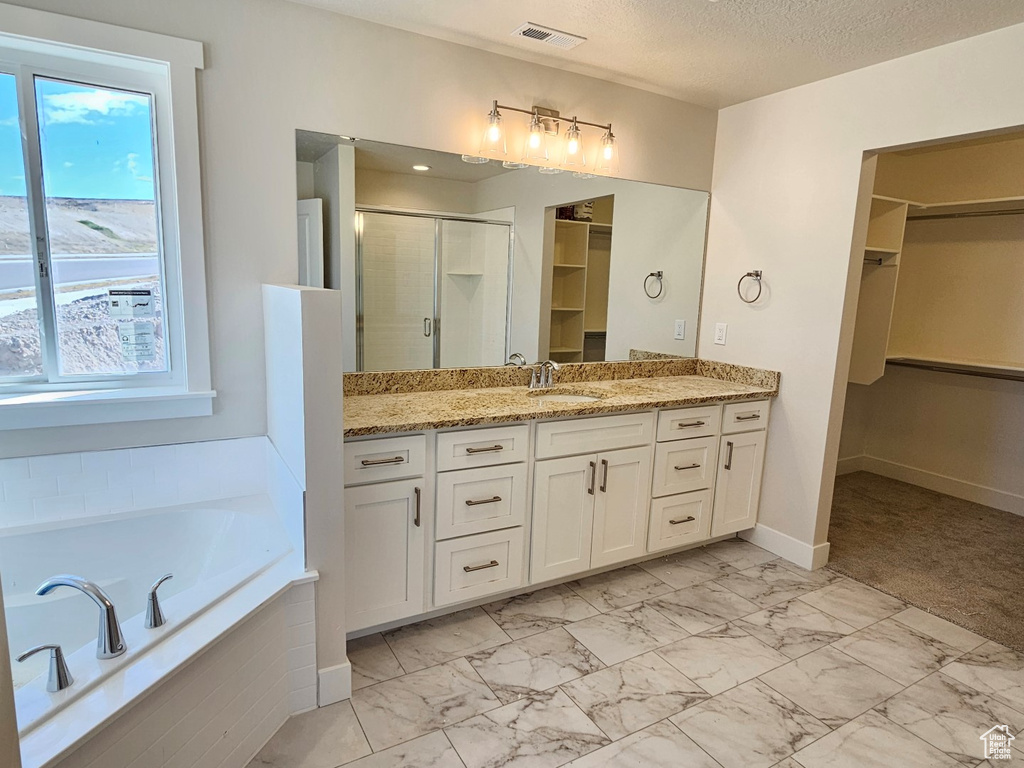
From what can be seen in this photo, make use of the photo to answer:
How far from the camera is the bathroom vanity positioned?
2.12 meters

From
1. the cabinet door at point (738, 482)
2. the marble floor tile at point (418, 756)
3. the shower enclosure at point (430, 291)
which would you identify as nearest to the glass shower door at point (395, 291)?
the shower enclosure at point (430, 291)

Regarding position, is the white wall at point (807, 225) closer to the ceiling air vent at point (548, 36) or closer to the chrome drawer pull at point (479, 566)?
the ceiling air vent at point (548, 36)

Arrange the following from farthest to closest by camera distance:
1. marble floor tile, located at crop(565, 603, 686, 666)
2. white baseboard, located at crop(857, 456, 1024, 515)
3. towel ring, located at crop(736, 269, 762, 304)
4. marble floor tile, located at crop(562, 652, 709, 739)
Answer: white baseboard, located at crop(857, 456, 1024, 515) < towel ring, located at crop(736, 269, 762, 304) < marble floor tile, located at crop(565, 603, 686, 666) < marble floor tile, located at crop(562, 652, 709, 739)

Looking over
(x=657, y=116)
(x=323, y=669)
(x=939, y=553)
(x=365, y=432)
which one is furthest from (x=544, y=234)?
(x=939, y=553)

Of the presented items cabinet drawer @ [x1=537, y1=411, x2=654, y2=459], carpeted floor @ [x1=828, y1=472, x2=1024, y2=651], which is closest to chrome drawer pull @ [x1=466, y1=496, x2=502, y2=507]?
cabinet drawer @ [x1=537, y1=411, x2=654, y2=459]

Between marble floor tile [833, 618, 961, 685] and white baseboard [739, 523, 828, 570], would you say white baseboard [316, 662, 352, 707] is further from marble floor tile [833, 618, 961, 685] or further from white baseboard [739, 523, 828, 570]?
white baseboard [739, 523, 828, 570]

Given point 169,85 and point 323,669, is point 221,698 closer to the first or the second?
point 323,669

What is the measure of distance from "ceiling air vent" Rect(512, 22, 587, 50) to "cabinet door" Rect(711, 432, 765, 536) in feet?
6.45

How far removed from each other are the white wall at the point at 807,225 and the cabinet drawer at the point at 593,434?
90cm

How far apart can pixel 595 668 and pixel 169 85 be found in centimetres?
253

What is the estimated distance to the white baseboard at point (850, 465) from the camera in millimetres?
4482

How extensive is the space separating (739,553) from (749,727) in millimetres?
1370

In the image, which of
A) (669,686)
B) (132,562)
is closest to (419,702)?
(669,686)

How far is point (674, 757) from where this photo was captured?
5.78 feet
